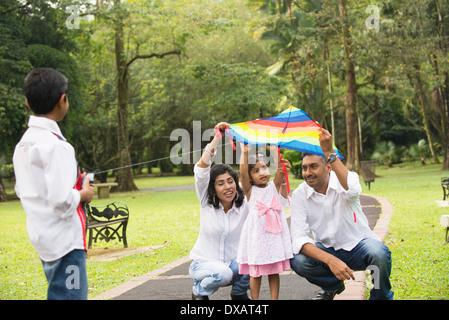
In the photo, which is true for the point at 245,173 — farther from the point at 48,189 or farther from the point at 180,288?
the point at 48,189

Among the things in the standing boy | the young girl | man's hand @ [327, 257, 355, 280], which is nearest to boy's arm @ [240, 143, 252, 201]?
the young girl

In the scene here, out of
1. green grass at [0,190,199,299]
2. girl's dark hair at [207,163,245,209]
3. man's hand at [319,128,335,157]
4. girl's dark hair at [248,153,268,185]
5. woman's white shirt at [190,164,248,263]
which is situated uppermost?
man's hand at [319,128,335,157]

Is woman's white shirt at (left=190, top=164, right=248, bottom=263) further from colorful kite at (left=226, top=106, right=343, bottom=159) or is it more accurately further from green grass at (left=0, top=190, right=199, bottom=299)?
green grass at (left=0, top=190, right=199, bottom=299)

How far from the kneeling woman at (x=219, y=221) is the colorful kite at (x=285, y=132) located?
489mm

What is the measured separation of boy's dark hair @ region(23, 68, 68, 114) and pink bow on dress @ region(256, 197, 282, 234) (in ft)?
7.24

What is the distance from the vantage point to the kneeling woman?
199 inches

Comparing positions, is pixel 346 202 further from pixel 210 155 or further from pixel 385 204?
pixel 385 204

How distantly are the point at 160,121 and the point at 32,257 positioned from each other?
1270 inches

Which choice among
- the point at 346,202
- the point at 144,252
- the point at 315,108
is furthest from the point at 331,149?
the point at 315,108

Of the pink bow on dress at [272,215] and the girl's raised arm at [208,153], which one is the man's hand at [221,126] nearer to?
the girl's raised arm at [208,153]

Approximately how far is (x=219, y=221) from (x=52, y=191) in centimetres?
222

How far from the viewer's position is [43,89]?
3.39m

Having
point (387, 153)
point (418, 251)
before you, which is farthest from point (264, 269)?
point (387, 153)

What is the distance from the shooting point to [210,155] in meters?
5.00
